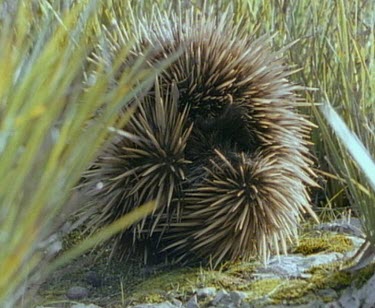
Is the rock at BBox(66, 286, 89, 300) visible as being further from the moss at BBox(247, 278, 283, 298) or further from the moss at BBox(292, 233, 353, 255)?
the moss at BBox(292, 233, 353, 255)

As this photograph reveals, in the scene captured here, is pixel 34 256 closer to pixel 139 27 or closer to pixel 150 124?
pixel 150 124

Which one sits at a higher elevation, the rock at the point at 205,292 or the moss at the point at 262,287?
the rock at the point at 205,292

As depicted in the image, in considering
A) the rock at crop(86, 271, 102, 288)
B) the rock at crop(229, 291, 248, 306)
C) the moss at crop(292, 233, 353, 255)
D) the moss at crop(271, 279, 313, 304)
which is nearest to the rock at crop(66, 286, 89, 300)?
the rock at crop(86, 271, 102, 288)

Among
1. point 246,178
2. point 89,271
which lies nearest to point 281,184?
point 246,178

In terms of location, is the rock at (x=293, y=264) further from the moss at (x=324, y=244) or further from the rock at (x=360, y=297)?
the rock at (x=360, y=297)

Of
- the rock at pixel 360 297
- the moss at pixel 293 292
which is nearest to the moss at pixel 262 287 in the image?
the moss at pixel 293 292

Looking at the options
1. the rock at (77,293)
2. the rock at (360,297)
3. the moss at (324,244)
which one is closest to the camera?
the rock at (360,297)
